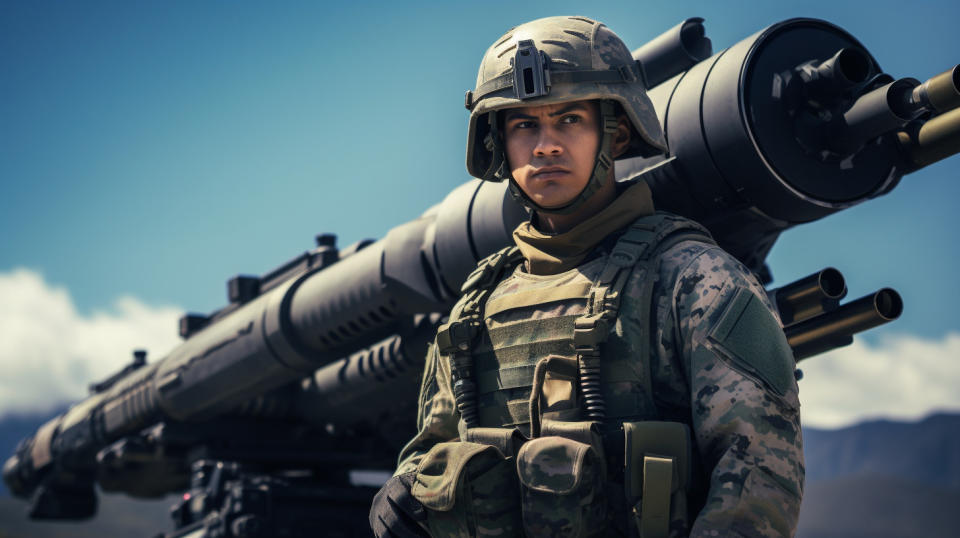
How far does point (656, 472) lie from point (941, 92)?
1735mm

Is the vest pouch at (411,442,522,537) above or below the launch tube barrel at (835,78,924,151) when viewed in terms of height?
below

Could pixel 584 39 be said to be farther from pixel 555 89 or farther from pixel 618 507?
pixel 618 507

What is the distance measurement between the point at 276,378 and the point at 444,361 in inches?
138

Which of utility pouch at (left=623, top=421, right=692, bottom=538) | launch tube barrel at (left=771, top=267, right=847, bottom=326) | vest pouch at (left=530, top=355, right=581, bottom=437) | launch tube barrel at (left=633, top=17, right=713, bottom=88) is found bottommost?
utility pouch at (left=623, top=421, right=692, bottom=538)

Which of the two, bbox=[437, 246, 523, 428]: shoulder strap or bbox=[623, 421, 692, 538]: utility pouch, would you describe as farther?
bbox=[437, 246, 523, 428]: shoulder strap

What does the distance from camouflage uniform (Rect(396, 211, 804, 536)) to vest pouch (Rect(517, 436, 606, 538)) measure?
4.2 inches

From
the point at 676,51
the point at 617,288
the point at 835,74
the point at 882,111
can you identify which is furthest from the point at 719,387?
the point at 676,51

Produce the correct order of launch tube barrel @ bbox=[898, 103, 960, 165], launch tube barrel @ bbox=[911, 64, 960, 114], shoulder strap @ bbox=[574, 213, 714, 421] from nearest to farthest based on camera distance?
shoulder strap @ bbox=[574, 213, 714, 421]
launch tube barrel @ bbox=[911, 64, 960, 114]
launch tube barrel @ bbox=[898, 103, 960, 165]

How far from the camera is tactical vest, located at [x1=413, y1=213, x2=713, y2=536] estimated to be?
2406 mm

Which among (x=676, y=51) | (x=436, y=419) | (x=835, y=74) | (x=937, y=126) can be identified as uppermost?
(x=676, y=51)

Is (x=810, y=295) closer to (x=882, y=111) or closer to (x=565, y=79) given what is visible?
(x=882, y=111)

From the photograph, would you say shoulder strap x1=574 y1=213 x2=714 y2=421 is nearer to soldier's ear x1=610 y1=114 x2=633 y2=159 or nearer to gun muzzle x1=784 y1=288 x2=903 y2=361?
soldier's ear x1=610 y1=114 x2=633 y2=159

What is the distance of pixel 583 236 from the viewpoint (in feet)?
9.62

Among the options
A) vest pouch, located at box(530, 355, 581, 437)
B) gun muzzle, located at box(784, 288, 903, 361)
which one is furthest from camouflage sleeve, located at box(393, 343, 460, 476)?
gun muzzle, located at box(784, 288, 903, 361)
